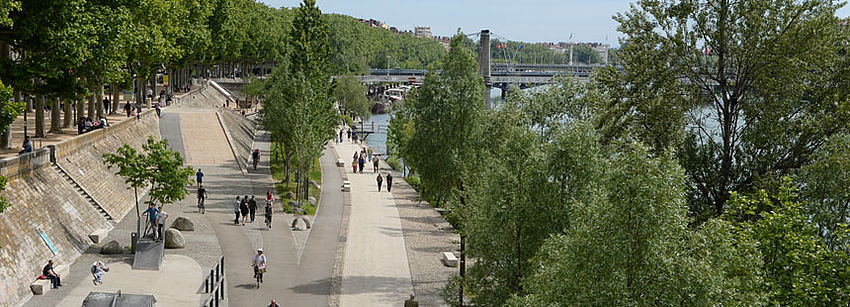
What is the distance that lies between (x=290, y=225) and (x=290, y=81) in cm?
1006

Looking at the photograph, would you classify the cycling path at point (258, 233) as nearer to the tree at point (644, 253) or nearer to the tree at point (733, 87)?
the tree at point (733, 87)

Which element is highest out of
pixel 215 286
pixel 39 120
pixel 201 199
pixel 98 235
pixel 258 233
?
pixel 39 120

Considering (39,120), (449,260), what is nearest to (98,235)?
(39,120)

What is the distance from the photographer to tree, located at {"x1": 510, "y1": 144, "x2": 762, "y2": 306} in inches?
535

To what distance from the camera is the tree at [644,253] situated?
44.6ft

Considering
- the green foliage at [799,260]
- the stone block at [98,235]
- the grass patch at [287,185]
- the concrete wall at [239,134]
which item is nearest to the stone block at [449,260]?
the grass patch at [287,185]

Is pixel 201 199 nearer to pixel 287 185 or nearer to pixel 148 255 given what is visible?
pixel 148 255

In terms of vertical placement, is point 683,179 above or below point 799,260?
above

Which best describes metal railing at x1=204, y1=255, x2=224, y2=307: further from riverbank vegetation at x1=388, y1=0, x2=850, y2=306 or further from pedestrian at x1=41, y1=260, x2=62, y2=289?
riverbank vegetation at x1=388, y1=0, x2=850, y2=306

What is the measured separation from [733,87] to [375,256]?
16.0 m

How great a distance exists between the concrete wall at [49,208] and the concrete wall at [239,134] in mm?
16453

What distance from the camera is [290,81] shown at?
46031 millimetres

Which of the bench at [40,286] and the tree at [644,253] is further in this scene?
the bench at [40,286]

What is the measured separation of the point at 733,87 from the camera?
86.3 ft
